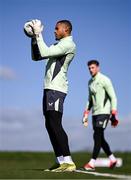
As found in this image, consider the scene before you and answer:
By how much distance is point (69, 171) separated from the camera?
7.00 meters

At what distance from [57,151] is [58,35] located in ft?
4.73

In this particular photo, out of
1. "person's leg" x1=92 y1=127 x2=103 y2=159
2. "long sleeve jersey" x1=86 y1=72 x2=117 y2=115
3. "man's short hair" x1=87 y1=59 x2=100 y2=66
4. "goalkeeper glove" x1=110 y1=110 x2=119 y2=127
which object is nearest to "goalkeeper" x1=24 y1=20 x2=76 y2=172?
"goalkeeper glove" x1=110 y1=110 x2=119 y2=127

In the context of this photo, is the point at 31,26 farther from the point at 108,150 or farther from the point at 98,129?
the point at 108,150

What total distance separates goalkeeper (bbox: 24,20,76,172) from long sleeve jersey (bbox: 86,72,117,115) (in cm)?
359

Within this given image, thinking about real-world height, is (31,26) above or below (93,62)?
above

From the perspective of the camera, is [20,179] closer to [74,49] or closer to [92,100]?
[74,49]

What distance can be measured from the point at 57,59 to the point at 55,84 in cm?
33

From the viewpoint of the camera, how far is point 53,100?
7.12 m

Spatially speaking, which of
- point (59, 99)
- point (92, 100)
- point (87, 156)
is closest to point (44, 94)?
point (59, 99)

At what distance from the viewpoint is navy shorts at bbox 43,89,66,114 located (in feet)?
23.4

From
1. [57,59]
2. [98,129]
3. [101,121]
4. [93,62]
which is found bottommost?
[98,129]

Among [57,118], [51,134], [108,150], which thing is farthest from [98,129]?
[57,118]

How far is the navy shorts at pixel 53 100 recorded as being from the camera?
7121 mm

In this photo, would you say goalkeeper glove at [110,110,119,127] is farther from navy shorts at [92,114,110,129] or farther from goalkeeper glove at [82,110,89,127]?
goalkeeper glove at [82,110,89,127]
